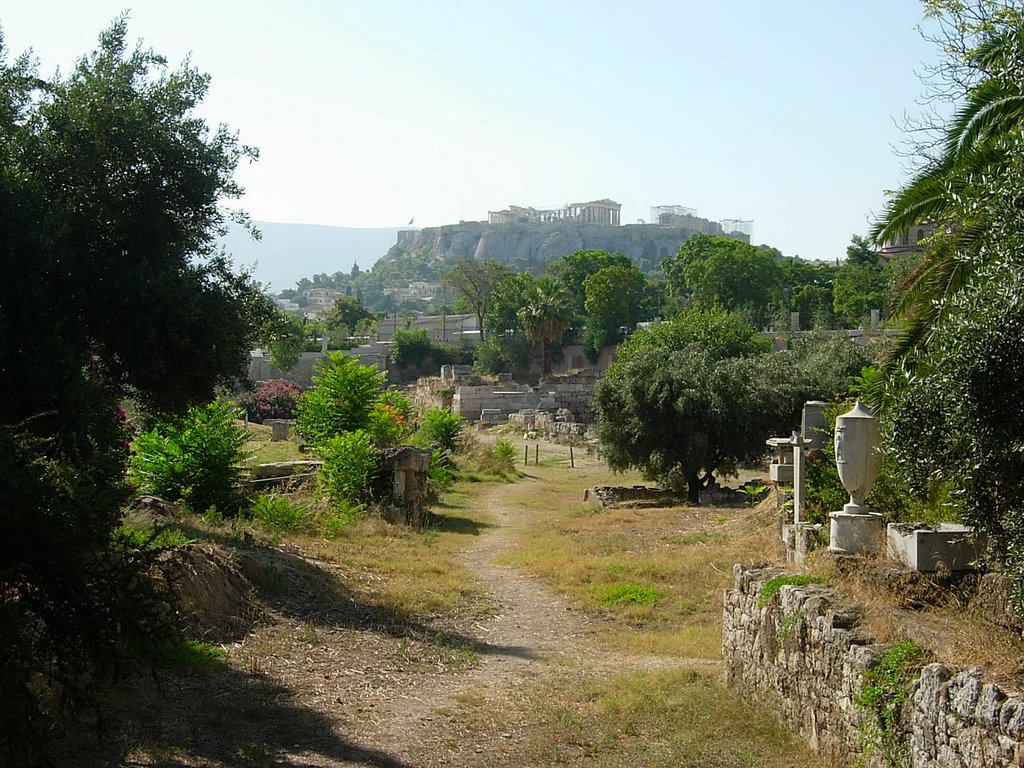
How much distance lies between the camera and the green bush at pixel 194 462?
15680 millimetres

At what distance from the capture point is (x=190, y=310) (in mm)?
10469

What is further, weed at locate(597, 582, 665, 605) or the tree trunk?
the tree trunk

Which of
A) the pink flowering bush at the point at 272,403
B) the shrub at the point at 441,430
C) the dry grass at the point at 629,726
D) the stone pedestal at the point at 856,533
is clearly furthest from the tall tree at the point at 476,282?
the stone pedestal at the point at 856,533

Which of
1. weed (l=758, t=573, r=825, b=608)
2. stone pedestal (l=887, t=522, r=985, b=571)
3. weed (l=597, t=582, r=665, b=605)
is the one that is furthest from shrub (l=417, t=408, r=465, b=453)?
stone pedestal (l=887, t=522, r=985, b=571)

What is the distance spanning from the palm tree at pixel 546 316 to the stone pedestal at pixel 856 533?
61299 millimetres

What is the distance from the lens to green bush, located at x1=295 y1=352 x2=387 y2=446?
22531mm

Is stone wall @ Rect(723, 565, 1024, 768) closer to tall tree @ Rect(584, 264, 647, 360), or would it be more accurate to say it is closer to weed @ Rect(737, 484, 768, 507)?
weed @ Rect(737, 484, 768, 507)

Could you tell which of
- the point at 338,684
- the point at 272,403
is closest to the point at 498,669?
the point at 338,684

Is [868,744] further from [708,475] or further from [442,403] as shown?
[442,403]

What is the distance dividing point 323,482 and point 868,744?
13.7 metres

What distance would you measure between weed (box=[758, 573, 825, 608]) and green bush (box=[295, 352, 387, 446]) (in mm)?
14854

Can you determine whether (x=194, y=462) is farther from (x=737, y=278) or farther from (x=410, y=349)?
(x=737, y=278)

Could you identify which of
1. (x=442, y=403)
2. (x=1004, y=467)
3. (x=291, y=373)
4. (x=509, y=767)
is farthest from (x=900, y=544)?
(x=291, y=373)

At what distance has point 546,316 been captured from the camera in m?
69.8
